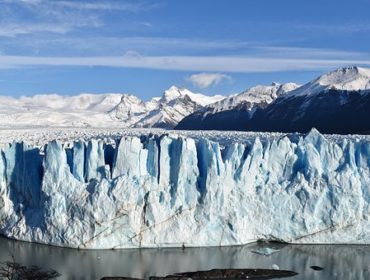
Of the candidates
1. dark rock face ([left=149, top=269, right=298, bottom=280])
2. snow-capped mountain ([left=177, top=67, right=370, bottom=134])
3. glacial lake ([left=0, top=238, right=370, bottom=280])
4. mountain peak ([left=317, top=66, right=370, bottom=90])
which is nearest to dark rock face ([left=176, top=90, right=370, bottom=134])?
snow-capped mountain ([left=177, top=67, right=370, bottom=134])

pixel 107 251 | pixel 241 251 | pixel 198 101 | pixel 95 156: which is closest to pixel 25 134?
pixel 95 156

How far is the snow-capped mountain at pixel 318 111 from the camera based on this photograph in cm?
4934

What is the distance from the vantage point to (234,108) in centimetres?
7162

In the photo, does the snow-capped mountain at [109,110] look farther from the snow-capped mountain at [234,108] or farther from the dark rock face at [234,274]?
the dark rock face at [234,274]

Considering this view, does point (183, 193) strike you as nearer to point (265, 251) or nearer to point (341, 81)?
point (265, 251)

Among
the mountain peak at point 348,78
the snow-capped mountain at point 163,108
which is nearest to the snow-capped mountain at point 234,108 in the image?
the mountain peak at point 348,78

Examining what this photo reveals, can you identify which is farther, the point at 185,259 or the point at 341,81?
the point at 341,81

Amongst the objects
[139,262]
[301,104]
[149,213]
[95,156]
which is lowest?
[139,262]

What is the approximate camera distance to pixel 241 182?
1695cm

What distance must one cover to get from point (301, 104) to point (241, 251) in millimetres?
44172

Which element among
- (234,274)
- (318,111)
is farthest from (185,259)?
(318,111)

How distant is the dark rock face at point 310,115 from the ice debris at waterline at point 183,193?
86.2ft

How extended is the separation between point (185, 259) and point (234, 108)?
2242 inches

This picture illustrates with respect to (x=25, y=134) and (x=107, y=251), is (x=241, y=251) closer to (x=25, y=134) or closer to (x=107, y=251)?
(x=107, y=251)
